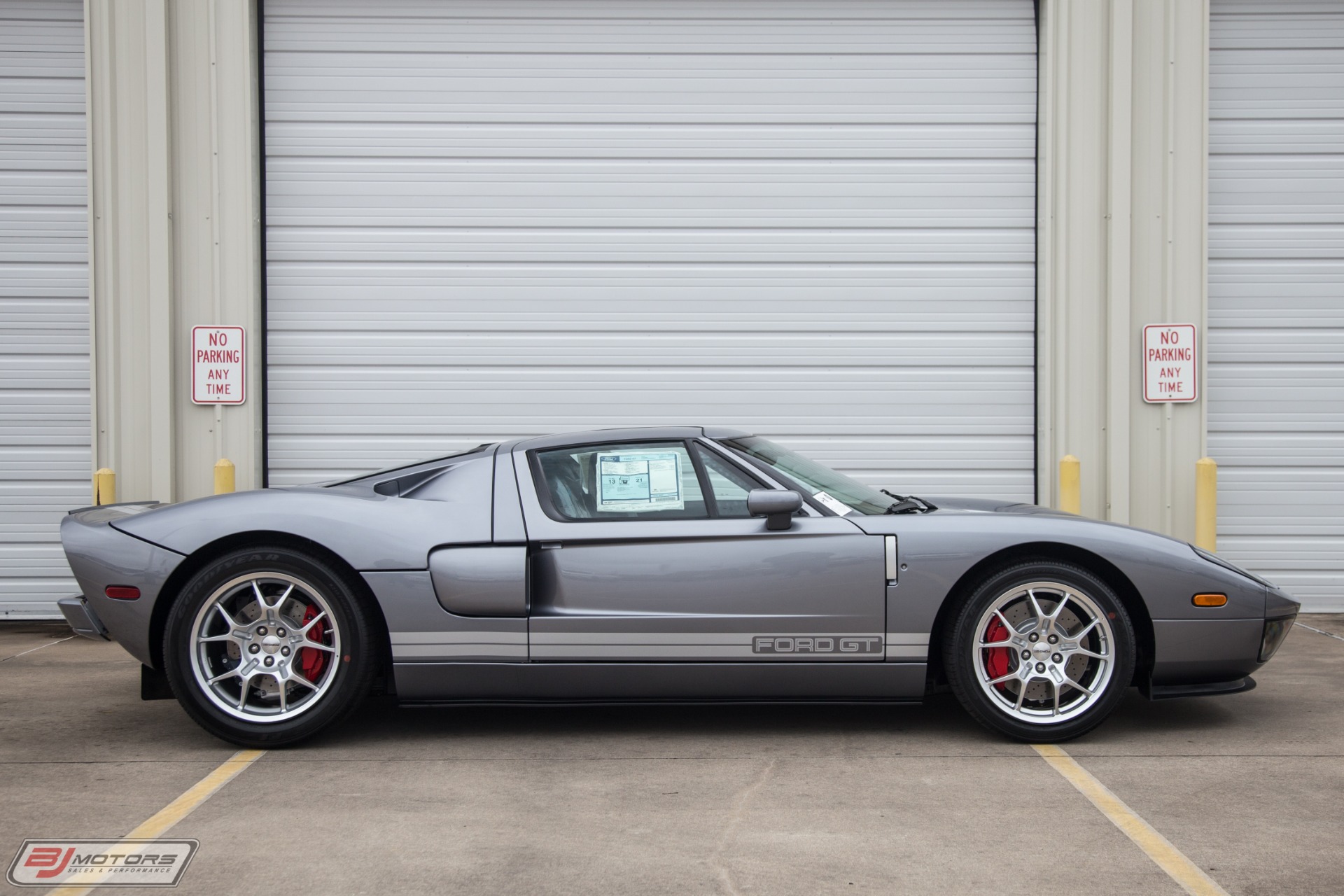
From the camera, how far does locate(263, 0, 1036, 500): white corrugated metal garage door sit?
7328 mm

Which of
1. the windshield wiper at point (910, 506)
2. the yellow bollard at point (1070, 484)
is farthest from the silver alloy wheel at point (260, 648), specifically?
the yellow bollard at point (1070, 484)

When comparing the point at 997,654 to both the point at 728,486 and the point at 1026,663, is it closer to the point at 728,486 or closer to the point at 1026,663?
the point at 1026,663

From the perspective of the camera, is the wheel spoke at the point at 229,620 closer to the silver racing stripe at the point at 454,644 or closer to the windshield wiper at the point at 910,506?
the silver racing stripe at the point at 454,644

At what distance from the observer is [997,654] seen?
13.0 ft

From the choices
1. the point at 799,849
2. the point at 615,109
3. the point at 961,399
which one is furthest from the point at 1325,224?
the point at 799,849

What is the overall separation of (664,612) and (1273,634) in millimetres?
2205

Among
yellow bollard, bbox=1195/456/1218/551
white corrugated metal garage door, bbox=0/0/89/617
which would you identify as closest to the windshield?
yellow bollard, bbox=1195/456/1218/551

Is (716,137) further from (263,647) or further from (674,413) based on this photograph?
(263,647)

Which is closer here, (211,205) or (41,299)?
(211,205)

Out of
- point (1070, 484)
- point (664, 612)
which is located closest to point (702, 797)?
point (664, 612)

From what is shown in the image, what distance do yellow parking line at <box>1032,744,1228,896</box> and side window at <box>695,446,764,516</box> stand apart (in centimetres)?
137

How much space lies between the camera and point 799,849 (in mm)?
2934

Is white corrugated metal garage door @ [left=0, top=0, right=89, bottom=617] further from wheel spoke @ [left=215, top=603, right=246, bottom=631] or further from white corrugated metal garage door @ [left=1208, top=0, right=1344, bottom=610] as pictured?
white corrugated metal garage door @ [left=1208, top=0, right=1344, bottom=610]

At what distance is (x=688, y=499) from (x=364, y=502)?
1.21m
